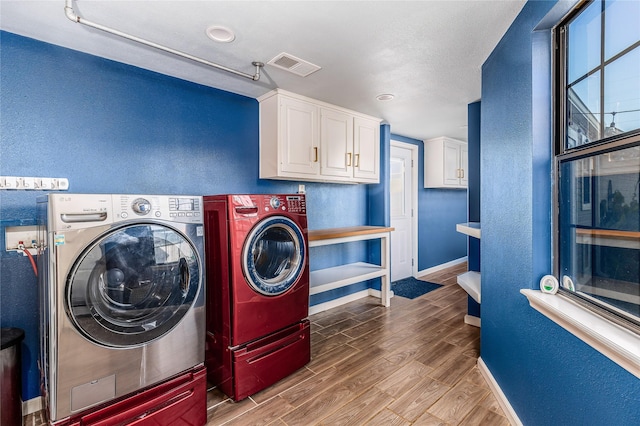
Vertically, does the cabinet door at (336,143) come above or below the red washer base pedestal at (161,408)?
above

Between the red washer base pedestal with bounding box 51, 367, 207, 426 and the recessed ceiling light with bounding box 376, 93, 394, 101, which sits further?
the recessed ceiling light with bounding box 376, 93, 394, 101

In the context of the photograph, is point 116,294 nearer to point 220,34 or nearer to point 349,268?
point 220,34

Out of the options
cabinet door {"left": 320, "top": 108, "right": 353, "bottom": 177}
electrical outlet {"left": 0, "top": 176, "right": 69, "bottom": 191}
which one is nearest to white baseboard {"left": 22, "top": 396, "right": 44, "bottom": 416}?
electrical outlet {"left": 0, "top": 176, "right": 69, "bottom": 191}

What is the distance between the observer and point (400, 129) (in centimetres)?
421

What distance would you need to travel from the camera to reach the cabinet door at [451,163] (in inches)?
189

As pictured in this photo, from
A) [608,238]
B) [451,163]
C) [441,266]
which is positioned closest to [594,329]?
[608,238]

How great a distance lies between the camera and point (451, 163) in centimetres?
490

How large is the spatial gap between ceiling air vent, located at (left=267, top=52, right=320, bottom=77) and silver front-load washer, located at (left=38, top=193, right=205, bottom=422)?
1.14 m

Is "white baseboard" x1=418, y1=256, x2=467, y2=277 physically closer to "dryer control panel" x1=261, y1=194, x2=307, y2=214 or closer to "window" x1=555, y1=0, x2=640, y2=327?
"dryer control panel" x1=261, y1=194, x2=307, y2=214

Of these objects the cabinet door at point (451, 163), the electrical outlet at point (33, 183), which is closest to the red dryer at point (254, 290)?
the electrical outlet at point (33, 183)

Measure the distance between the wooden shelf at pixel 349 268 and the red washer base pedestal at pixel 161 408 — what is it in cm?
128

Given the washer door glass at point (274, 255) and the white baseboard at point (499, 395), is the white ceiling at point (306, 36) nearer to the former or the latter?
the washer door glass at point (274, 255)

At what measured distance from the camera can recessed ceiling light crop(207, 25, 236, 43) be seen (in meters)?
1.77

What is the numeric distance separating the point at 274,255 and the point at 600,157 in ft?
6.21
